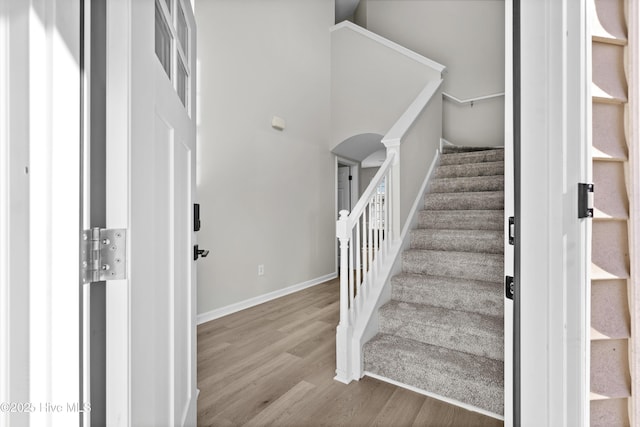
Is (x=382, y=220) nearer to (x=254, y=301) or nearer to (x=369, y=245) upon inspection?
(x=369, y=245)

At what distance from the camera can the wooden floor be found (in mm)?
1543

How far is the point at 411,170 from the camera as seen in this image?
2723 mm

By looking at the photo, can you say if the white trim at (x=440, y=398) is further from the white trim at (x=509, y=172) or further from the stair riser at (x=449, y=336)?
the white trim at (x=509, y=172)

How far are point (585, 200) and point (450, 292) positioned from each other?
151cm

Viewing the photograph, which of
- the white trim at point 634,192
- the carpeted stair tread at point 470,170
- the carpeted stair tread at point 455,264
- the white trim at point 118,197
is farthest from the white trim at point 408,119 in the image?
the white trim at point 118,197

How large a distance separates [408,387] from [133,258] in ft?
5.74

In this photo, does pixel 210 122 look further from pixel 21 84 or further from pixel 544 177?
pixel 544 177

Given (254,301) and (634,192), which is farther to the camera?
(254,301)

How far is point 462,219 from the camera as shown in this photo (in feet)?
8.45

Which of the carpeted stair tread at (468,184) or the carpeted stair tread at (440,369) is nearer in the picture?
the carpeted stair tread at (440,369)

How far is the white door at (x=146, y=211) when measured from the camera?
0.62m

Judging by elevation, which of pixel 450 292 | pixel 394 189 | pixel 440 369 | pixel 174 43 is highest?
pixel 174 43

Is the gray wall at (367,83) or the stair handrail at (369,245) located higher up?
the gray wall at (367,83)

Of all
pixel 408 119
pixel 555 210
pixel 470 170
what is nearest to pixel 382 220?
pixel 408 119
